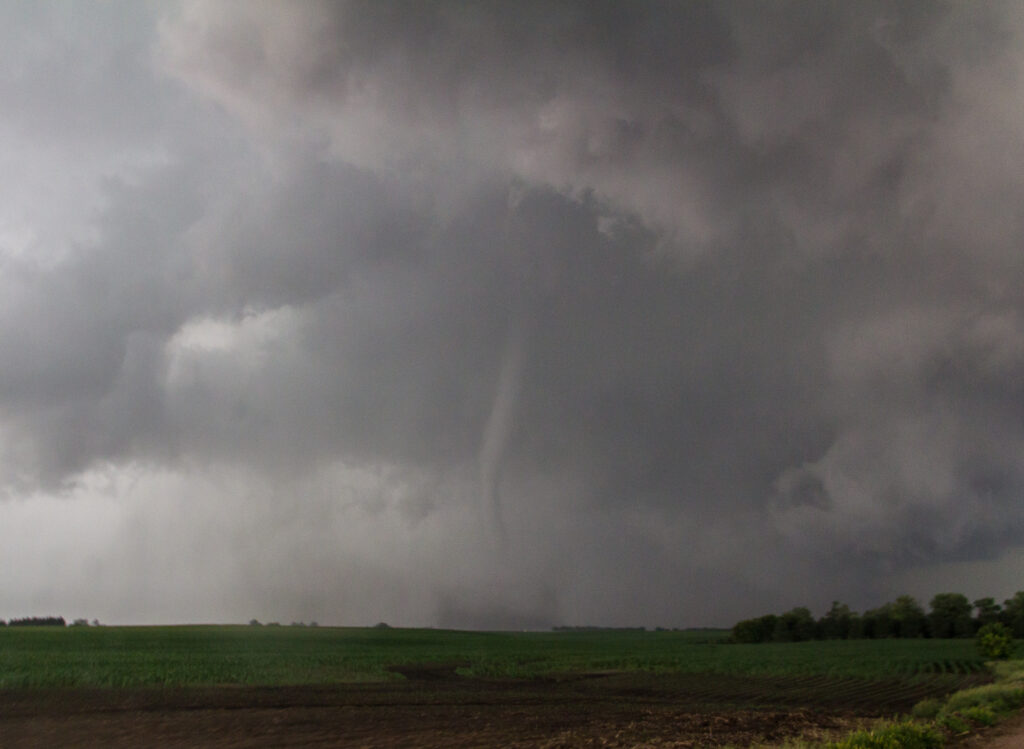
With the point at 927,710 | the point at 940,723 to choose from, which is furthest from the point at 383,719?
the point at 927,710

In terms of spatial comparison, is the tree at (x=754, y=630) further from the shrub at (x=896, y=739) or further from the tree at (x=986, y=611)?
the shrub at (x=896, y=739)

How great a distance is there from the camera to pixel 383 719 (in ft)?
86.2

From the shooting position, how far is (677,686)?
42531 mm

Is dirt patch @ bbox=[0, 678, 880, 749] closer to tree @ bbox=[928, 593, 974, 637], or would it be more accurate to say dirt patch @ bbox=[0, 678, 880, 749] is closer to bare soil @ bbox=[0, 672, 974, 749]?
bare soil @ bbox=[0, 672, 974, 749]

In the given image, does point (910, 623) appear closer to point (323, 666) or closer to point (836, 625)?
point (836, 625)

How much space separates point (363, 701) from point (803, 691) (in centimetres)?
2548

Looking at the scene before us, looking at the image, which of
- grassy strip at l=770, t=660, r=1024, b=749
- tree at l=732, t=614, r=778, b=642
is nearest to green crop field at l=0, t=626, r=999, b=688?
grassy strip at l=770, t=660, r=1024, b=749

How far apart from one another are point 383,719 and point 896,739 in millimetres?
18400

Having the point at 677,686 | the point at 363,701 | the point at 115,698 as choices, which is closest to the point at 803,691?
the point at 677,686

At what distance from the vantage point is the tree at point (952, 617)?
5123 inches

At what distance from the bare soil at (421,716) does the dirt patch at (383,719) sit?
0.05 meters

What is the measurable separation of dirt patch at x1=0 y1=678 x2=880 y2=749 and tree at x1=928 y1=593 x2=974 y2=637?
12475cm

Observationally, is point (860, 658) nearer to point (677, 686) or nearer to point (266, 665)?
point (677, 686)

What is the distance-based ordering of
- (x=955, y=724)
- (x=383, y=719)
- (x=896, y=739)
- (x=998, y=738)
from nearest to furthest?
(x=896, y=739) → (x=998, y=738) → (x=955, y=724) → (x=383, y=719)
